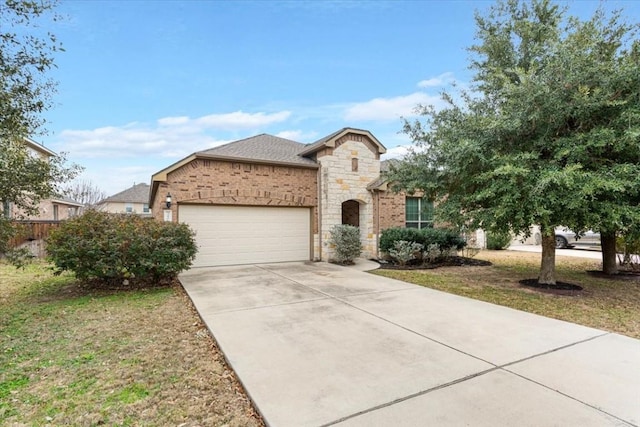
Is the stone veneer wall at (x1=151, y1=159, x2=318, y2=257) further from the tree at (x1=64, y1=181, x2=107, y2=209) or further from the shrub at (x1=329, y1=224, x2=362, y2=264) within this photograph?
the tree at (x1=64, y1=181, x2=107, y2=209)

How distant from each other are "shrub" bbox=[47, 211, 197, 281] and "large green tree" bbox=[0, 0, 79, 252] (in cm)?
142

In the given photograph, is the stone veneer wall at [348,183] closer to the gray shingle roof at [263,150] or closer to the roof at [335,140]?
the roof at [335,140]

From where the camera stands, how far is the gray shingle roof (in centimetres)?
1121


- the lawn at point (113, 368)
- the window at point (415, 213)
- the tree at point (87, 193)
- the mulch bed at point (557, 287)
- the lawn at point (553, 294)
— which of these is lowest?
the lawn at point (113, 368)

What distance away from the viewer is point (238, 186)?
36.1 ft

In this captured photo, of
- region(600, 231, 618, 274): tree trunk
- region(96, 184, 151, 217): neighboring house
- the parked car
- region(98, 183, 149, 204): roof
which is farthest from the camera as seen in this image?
region(98, 183, 149, 204): roof

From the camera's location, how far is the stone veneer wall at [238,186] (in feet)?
33.6

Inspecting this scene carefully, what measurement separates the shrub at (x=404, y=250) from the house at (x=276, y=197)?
130 cm

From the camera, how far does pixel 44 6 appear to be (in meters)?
5.29

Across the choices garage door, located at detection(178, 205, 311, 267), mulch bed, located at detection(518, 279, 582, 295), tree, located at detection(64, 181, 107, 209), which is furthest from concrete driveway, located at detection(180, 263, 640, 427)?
tree, located at detection(64, 181, 107, 209)

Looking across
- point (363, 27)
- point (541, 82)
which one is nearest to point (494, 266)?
point (541, 82)

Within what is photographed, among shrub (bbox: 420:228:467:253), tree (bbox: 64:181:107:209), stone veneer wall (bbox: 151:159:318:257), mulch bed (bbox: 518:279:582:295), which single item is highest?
tree (bbox: 64:181:107:209)

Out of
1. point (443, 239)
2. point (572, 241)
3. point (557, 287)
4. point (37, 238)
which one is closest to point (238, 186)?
point (443, 239)

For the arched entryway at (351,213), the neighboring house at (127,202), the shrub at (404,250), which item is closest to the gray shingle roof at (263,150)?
the arched entryway at (351,213)
